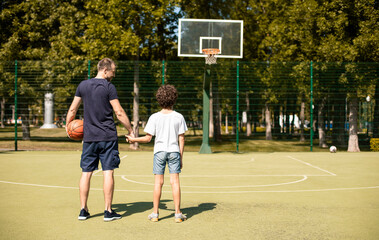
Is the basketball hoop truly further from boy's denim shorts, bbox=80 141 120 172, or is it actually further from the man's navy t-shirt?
boy's denim shorts, bbox=80 141 120 172

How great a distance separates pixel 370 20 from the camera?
15.4 m

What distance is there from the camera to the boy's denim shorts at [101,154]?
15.0 feet

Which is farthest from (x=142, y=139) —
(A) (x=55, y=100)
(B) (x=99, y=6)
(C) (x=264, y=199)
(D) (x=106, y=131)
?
(A) (x=55, y=100)

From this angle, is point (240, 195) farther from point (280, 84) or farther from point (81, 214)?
point (280, 84)

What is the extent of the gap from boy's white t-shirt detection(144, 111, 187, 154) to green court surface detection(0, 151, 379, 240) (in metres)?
0.87

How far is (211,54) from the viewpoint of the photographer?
43.6ft

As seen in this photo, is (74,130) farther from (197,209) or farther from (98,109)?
(197,209)

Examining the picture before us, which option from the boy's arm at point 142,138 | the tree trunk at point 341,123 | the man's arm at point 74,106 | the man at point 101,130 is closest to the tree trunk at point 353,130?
the tree trunk at point 341,123

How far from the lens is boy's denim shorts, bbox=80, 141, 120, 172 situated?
4.59m

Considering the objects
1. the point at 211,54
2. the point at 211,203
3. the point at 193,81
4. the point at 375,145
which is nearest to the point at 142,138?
the point at 211,203

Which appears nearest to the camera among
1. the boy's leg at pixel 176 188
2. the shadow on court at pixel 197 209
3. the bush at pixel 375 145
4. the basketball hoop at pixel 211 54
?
the boy's leg at pixel 176 188

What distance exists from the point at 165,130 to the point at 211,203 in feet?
5.51

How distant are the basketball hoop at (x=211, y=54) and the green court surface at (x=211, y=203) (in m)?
4.45

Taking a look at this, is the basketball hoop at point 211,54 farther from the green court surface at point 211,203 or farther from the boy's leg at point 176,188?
the boy's leg at point 176,188
